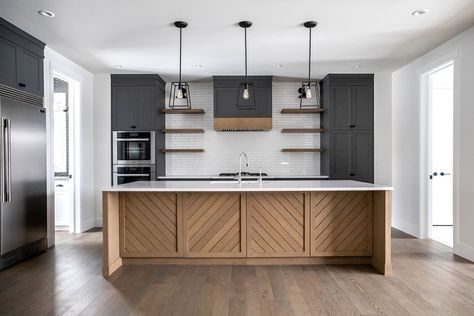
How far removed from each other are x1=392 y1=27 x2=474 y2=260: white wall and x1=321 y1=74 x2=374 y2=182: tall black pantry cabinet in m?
0.45

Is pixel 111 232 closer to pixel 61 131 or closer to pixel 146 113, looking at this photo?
pixel 146 113

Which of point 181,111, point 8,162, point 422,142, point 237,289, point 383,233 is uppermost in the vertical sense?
point 181,111

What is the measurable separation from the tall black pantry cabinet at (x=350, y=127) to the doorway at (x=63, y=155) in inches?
172

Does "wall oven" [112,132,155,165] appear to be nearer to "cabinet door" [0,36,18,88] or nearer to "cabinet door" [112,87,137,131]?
"cabinet door" [112,87,137,131]

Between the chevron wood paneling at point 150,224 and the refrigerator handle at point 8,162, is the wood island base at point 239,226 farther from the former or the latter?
the refrigerator handle at point 8,162

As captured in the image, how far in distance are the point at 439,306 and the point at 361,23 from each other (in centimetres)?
291

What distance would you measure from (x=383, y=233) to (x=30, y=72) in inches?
179

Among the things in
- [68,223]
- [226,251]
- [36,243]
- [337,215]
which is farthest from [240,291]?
[68,223]

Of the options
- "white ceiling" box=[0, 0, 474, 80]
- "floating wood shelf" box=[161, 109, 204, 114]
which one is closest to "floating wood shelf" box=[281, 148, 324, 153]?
"white ceiling" box=[0, 0, 474, 80]

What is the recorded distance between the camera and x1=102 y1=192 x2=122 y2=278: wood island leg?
11.0ft

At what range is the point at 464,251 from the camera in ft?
13.0

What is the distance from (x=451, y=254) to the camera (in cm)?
411

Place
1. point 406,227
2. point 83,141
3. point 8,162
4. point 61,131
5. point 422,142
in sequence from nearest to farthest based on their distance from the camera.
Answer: point 8,162
point 422,142
point 406,227
point 83,141
point 61,131

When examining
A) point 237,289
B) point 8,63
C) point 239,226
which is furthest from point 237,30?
point 237,289
